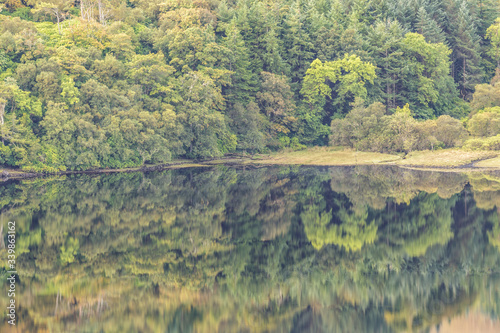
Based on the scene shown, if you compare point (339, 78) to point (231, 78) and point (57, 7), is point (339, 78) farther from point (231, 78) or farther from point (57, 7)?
point (57, 7)

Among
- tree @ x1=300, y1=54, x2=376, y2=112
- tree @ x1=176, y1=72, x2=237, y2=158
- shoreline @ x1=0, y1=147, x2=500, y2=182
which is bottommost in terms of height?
shoreline @ x1=0, y1=147, x2=500, y2=182

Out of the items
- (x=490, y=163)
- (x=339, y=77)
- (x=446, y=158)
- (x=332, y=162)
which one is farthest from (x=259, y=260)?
(x=339, y=77)

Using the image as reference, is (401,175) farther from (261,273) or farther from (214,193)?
(261,273)

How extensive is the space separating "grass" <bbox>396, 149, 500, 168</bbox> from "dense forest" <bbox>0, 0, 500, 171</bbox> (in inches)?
68.5

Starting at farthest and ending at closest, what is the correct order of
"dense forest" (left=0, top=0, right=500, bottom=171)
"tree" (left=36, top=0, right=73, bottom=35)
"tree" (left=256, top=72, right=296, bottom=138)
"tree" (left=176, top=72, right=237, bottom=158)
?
1. "tree" (left=256, top=72, right=296, bottom=138)
2. "tree" (left=36, top=0, right=73, bottom=35)
3. "tree" (left=176, top=72, right=237, bottom=158)
4. "dense forest" (left=0, top=0, right=500, bottom=171)

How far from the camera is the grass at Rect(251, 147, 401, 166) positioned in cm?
4860

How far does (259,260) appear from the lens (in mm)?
16953

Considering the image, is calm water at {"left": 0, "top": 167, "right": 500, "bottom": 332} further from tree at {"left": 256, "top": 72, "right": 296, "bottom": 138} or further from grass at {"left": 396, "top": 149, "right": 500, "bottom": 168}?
tree at {"left": 256, "top": 72, "right": 296, "bottom": 138}

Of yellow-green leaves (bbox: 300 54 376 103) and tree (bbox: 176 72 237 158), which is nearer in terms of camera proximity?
tree (bbox: 176 72 237 158)

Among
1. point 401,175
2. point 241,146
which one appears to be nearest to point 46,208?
point 401,175

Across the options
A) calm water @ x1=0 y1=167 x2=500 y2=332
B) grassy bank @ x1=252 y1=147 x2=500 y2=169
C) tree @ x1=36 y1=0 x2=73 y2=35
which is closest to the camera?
calm water @ x1=0 y1=167 x2=500 y2=332

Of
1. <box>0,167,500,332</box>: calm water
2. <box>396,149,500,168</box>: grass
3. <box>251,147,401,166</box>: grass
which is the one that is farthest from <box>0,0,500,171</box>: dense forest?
<box>0,167,500,332</box>: calm water

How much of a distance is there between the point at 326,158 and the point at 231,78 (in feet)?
45.6

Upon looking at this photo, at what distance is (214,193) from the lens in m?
30.4
